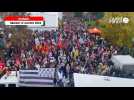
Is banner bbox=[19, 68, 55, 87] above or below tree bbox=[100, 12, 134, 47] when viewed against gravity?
below

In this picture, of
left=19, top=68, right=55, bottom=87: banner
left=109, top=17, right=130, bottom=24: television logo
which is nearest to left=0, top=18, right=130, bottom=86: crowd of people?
left=19, top=68, right=55, bottom=87: banner

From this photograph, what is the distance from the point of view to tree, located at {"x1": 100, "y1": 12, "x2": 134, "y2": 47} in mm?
4609

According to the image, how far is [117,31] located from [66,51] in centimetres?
83

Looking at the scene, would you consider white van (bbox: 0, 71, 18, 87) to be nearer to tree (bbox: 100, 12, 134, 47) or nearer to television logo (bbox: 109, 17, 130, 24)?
tree (bbox: 100, 12, 134, 47)

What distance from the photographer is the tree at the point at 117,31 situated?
15.1 ft

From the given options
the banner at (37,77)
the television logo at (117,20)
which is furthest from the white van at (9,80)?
the television logo at (117,20)

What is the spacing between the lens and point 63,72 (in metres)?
4.68

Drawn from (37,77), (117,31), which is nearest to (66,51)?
(37,77)

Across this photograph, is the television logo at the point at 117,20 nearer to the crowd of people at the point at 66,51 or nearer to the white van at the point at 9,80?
the crowd of people at the point at 66,51

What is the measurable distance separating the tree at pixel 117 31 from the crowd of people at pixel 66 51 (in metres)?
0.11

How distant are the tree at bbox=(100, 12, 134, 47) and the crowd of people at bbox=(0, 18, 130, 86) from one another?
0.11 m

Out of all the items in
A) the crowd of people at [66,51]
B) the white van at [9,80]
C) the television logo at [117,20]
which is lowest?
the white van at [9,80]
